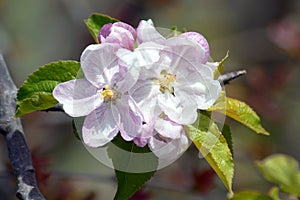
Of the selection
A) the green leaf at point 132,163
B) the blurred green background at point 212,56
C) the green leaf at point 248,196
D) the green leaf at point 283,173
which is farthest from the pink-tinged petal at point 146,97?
the blurred green background at point 212,56

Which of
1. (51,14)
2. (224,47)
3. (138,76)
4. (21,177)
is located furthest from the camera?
(51,14)

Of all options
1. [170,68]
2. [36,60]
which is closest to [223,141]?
[170,68]

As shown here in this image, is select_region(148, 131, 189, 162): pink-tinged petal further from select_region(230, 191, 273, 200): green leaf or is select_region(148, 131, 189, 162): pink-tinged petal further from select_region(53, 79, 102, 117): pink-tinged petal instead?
select_region(230, 191, 273, 200): green leaf

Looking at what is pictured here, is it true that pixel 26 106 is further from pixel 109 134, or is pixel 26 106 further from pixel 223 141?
pixel 223 141

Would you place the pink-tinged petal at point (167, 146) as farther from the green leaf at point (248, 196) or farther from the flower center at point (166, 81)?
the green leaf at point (248, 196)

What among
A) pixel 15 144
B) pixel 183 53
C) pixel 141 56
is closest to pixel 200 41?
pixel 183 53

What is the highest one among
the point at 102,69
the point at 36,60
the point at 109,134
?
the point at 102,69

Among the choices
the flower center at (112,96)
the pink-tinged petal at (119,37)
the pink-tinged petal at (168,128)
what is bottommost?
the pink-tinged petal at (168,128)

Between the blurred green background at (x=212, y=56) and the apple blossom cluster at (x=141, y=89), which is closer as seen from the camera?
the apple blossom cluster at (x=141, y=89)
